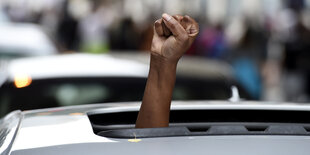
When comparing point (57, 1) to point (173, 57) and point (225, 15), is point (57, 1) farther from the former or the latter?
point (173, 57)

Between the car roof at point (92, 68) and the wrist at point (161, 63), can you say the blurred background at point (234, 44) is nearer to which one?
the car roof at point (92, 68)

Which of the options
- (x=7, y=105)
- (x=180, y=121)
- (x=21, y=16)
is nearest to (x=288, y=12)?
(x=21, y=16)

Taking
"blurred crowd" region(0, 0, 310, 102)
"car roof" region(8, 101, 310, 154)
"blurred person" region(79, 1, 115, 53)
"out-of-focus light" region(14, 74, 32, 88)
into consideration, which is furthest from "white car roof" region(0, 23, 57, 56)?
"car roof" region(8, 101, 310, 154)

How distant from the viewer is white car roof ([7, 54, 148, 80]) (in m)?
5.57

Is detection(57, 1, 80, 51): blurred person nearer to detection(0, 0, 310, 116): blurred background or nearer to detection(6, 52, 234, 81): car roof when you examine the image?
detection(0, 0, 310, 116): blurred background

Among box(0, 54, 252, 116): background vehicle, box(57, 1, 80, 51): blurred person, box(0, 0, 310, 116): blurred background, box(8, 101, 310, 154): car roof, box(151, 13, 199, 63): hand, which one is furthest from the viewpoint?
box(57, 1, 80, 51): blurred person

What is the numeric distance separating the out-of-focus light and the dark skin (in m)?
2.61

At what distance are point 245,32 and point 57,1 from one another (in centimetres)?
1922

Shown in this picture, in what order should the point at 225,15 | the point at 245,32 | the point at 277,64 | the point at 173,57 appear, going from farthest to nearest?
the point at 225,15
the point at 277,64
the point at 245,32
the point at 173,57

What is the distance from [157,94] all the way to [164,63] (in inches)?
4.2

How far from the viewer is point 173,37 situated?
108 inches

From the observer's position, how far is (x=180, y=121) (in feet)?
10.2

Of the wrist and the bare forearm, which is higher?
the wrist

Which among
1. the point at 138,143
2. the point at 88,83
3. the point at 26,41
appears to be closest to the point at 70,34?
the point at 26,41
